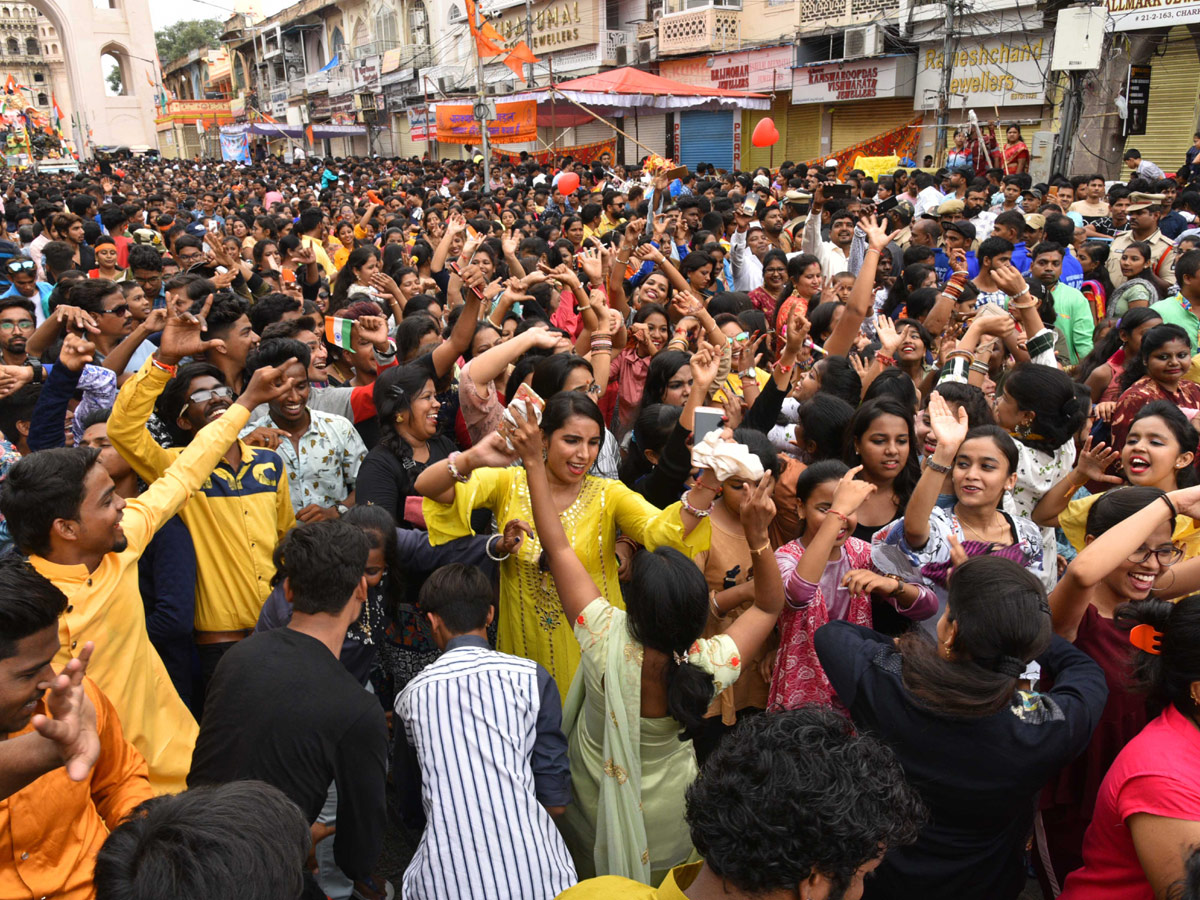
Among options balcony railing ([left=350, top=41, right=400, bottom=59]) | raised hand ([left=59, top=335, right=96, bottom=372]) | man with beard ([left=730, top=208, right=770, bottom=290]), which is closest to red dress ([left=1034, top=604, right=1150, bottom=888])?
raised hand ([left=59, top=335, right=96, bottom=372])

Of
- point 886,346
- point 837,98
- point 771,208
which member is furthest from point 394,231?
point 837,98

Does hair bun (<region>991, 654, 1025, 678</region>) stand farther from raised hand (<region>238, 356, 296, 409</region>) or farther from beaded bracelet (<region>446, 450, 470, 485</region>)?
raised hand (<region>238, 356, 296, 409</region>)

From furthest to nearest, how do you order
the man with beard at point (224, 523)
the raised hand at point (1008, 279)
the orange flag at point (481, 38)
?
the orange flag at point (481, 38) → the raised hand at point (1008, 279) → the man with beard at point (224, 523)

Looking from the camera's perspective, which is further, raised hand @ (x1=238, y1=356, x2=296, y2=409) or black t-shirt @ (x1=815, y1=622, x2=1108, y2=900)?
raised hand @ (x1=238, y1=356, x2=296, y2=409)

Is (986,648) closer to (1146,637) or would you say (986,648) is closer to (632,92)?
(1146,637)

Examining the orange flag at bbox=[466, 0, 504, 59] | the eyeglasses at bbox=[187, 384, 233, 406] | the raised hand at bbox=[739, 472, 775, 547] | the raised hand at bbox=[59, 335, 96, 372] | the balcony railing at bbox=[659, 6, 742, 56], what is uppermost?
the balcony railing at bbox=[659, 6, 742, 56]

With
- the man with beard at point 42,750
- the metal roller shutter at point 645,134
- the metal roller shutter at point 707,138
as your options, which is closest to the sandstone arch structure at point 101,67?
the metal roller shutter at point 645,134

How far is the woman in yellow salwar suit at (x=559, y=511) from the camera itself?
2688 mm

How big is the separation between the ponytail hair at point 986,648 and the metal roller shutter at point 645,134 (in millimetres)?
23821

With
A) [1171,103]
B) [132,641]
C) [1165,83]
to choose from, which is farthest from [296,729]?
[1165,83]

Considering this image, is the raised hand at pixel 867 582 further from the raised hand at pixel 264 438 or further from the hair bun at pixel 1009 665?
the raised hand at pixel 264 438

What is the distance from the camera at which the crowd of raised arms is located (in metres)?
1.59

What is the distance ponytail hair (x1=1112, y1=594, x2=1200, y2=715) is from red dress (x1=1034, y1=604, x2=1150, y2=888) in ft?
1.07

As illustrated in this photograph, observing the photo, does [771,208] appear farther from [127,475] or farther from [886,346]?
[127,475]
